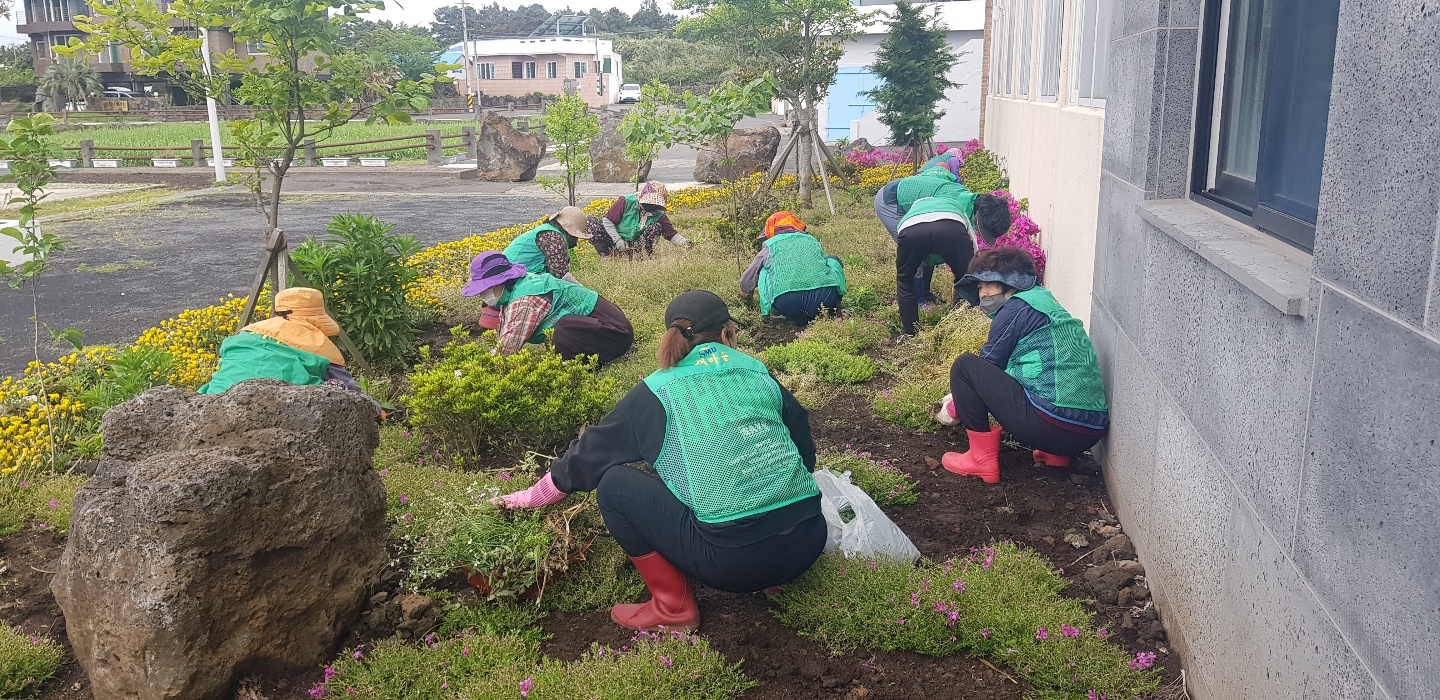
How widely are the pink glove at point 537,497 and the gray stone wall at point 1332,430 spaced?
2.12m

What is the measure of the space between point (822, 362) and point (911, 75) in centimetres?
1428

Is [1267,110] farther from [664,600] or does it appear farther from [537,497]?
[537,497]

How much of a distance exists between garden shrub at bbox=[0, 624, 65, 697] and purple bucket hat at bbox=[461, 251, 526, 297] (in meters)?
3.36

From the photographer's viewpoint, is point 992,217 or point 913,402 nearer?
point 913,402

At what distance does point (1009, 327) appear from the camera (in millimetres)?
4730

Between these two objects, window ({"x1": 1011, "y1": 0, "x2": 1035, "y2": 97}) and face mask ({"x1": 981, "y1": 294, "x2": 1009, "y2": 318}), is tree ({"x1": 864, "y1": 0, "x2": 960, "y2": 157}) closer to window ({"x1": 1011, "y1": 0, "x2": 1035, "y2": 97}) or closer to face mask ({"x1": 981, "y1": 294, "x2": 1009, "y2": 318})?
window ({"x1": 1011, "y1": 0, "x2": 1035, "y2": 97})

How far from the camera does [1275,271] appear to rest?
2.46m

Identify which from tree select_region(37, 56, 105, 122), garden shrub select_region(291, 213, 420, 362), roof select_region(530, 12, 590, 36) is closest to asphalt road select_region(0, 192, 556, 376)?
garden shrub select_region(291, 213, 420, 362)

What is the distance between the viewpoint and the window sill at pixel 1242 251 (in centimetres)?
224

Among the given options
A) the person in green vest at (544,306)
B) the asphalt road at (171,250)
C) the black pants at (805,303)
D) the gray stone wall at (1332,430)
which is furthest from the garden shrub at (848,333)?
the asphalt road at (171,250)

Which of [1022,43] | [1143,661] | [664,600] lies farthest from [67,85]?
[1143,661]

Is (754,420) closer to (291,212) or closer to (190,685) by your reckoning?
(190,685)

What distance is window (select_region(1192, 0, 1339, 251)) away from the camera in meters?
2.78

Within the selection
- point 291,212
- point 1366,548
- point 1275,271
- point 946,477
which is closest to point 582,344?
point 946,477
